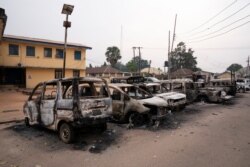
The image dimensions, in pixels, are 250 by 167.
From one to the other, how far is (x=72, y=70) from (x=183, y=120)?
72.6 ft

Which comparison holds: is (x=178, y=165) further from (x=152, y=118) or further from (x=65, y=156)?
(x=152, y=118)

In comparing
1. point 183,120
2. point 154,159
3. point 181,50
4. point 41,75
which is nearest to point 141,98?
point 183,120

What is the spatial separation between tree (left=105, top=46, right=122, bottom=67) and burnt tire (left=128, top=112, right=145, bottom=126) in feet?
195

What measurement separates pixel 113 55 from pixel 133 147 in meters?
63.3

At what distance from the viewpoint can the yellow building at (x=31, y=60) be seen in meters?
24.9

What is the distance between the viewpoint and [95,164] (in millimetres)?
5152

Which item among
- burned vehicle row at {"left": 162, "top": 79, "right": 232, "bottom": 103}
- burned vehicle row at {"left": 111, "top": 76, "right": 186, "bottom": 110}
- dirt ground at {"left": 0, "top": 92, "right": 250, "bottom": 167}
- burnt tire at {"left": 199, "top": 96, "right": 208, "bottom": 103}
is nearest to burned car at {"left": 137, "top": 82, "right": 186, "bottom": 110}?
burned vehicle row at {"left": 111, "top": 76, "right": 186, "bottom": 110}

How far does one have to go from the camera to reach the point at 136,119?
8961 millimetres

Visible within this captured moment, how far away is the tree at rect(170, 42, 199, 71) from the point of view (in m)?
77.6

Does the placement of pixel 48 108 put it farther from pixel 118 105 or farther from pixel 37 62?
pixel 37 62

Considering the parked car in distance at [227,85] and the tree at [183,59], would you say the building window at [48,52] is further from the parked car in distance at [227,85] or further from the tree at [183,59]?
the tree at [183,59]

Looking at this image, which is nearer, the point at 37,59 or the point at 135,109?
the point at 135,109

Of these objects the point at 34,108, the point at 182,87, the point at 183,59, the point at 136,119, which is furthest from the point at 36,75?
the point at 183,59

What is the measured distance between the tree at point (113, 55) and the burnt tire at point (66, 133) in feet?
203
